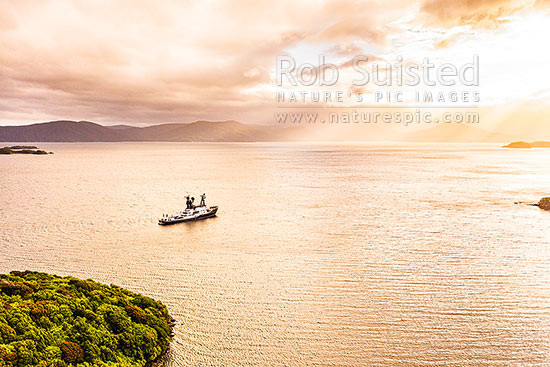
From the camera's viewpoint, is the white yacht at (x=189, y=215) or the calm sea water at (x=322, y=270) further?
the white yacht at (x=189, y=215)

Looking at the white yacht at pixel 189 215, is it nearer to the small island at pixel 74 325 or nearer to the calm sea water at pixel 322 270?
the calm sea water at pixel 322 270

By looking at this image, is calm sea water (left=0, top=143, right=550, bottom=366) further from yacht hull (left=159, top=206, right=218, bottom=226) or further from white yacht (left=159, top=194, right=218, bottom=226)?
white yacht (left=159, top=194, right=218, bottom=226)

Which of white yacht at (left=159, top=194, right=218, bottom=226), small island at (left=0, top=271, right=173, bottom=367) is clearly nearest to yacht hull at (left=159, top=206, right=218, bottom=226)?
white yacht at (left=159, top=194, right=218, bottom=226)

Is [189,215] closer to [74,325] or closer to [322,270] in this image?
[322,270]

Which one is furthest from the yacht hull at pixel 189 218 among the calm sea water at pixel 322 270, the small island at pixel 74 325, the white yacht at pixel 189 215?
the small island at pixel 74 325

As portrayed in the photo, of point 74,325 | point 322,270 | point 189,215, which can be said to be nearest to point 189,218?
point 189,215

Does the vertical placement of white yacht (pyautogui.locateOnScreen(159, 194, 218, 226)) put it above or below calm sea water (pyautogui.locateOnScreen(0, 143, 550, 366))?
above

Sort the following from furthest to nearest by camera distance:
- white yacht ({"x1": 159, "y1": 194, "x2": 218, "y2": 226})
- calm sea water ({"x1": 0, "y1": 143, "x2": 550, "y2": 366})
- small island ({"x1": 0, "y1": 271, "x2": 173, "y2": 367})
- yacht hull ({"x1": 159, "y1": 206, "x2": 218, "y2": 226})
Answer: white yacht ({"x1": 159, "y1": 194, "x2": 218, "y2": 226})
yacht hull ({"x1": 159, "y1": 206, "x2": 218, "y2": 226})
calm sea water ({"x1": 0, "y1": 143, "x2": 550, "y2": 366})
small island ({"x1": 0, "y1": 271, "x2": 173, "y2": 367})
